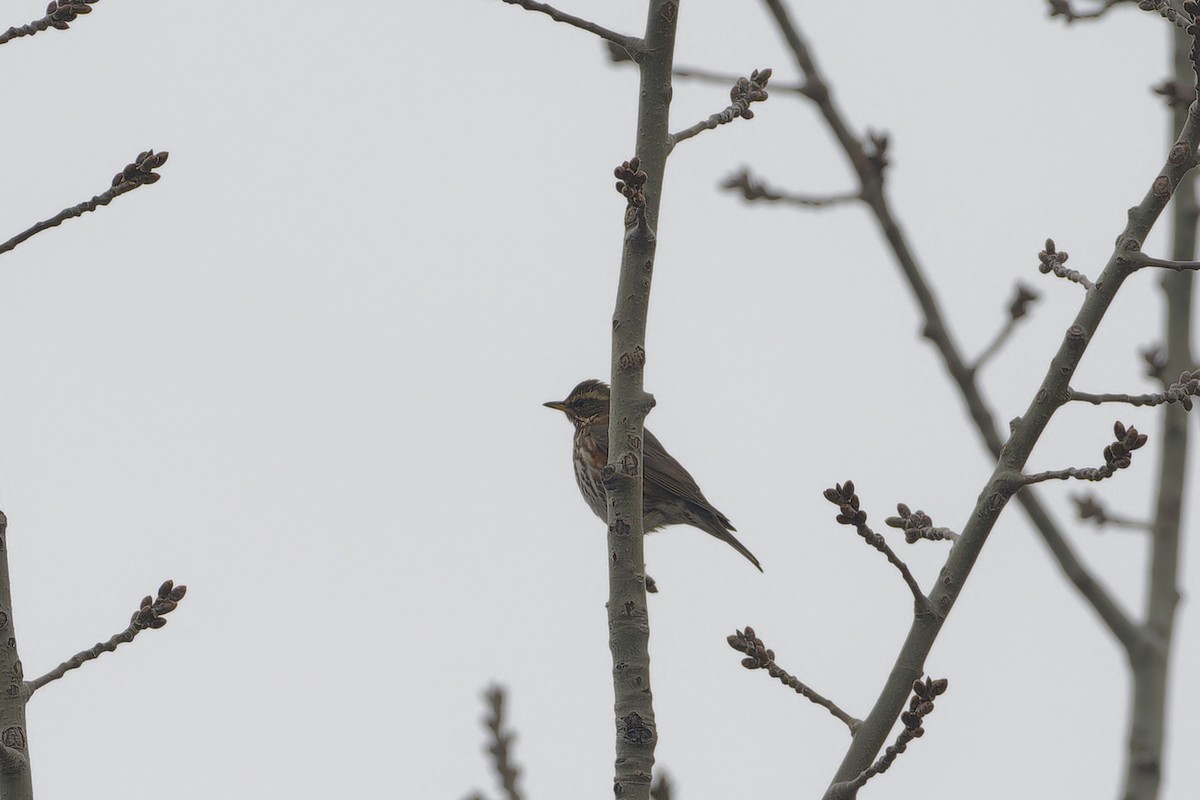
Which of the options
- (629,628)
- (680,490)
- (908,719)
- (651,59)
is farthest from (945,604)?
(680,490)

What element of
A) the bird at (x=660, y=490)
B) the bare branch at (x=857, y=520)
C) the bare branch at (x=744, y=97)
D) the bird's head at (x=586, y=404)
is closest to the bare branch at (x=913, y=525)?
the bare branch at (x=857, y=520)

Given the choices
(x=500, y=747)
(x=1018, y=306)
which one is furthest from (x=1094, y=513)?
(x=500, y=747)

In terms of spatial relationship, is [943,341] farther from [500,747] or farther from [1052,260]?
[500,747]

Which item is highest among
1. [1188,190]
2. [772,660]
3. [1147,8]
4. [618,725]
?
[1188,190]

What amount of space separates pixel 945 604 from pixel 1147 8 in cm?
189

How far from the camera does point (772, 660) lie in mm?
4570

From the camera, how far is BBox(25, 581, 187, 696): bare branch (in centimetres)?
378

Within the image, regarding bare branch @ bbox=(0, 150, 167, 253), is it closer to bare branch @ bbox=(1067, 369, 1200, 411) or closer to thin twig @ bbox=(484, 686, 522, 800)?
thin twig @ bbox=(484, 686, 522, 800)

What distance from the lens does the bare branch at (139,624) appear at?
3.78 metres

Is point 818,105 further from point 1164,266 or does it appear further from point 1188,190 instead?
point 1164,266

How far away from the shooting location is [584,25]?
4.27m

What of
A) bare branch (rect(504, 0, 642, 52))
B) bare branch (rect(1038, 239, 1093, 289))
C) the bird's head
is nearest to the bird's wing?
the bird's head

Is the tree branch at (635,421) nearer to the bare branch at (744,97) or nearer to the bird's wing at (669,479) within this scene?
the bare branch at (744,97)

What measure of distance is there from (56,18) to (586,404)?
647cm
